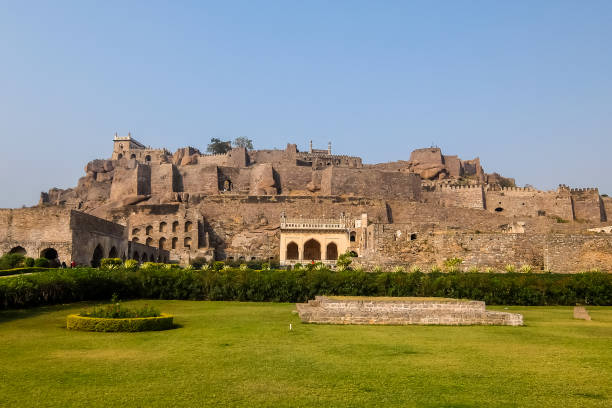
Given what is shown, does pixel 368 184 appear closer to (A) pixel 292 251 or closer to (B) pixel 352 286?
(A) pixel 292 251

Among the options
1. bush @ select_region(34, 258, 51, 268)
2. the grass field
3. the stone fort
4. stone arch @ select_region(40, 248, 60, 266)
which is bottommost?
the grass field

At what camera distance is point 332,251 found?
4841 cm

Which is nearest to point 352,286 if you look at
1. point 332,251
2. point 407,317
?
point 407,317

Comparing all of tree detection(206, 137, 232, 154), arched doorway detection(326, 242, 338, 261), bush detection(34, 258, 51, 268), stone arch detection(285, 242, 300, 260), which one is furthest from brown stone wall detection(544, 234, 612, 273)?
tree detection(206, 137, 232, 154)

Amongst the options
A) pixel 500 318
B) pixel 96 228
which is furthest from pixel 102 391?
pixel 96 228

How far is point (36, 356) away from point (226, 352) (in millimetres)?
2751

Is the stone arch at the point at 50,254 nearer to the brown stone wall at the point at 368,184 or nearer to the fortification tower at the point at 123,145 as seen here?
the brown stone wall at the point at 368,184

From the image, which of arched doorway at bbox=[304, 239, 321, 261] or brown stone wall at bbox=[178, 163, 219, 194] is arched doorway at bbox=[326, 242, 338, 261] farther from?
brown stone wall at bbox=[178, 163, 219, 194]

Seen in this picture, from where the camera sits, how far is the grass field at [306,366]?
6.30 metres

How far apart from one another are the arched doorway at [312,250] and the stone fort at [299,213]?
141mm

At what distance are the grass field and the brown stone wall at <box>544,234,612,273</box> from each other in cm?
1427

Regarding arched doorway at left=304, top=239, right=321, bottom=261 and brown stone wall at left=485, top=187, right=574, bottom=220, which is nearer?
arched doorway at left=304, top=239, right=321, bottom=261

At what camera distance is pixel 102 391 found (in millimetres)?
6496

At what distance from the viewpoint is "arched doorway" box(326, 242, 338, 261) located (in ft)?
158
